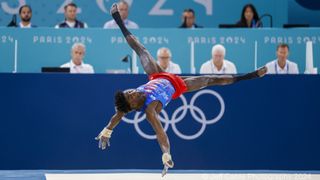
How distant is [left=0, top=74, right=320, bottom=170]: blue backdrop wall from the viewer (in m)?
11.4

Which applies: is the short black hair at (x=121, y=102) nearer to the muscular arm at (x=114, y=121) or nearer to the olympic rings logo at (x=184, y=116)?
the muscular arm at (x=114, y=121)

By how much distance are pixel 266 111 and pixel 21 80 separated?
3.48m

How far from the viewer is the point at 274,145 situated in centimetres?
1160

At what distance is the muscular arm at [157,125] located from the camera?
352 inches

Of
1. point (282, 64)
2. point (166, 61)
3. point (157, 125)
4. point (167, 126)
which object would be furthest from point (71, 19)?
point (157, 125)

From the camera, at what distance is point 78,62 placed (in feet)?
42.6

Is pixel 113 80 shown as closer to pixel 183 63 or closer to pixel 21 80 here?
pixel 21 80

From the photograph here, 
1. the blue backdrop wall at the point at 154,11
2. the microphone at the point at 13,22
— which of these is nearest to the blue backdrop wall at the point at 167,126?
the microphone at the point at 13,22

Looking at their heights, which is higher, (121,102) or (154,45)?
(154,45)

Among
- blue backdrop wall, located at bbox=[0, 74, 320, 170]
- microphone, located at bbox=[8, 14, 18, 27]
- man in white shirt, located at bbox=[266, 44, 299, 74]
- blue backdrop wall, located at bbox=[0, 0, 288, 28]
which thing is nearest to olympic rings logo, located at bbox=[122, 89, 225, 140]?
blue backdrop wall, located at bbox=[0, 74, 320, 170]

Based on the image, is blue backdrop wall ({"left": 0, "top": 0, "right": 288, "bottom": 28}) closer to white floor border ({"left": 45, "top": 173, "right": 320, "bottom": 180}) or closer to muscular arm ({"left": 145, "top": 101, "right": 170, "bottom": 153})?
white floor border ({"left": 45, "top": 173, "right": 320, "bottom": 180})

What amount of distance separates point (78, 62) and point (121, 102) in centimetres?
401

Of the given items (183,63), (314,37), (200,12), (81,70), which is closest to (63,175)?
(81,70)

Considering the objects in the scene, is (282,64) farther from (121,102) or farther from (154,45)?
(121,102)
